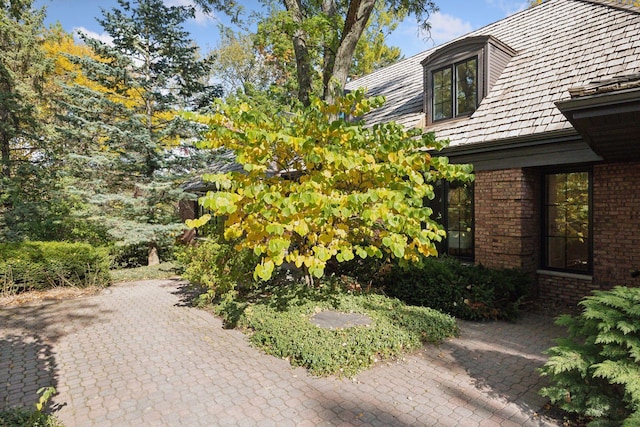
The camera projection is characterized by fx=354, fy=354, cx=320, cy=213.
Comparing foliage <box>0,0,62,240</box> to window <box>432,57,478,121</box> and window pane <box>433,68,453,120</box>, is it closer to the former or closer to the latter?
window pane <box>433,68,453,120</box>

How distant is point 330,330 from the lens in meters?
5.17

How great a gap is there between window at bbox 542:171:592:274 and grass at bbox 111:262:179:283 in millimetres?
10648

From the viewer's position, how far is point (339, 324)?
540 cm

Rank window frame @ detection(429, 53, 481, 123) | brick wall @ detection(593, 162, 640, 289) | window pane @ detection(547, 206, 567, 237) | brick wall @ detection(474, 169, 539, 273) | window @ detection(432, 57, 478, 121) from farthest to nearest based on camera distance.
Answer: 1. window @ detection(432, 57, 478, 121)
2. window frame @ detection(429, 53, 481, 123)
3. window pane @ detection(547, 206, 567, 237)
4. brick wall @ detection(474, 169, 539, 273)
5. brick wall @ detection(593, 162, 640, 289)

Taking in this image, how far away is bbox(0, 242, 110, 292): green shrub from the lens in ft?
28.3

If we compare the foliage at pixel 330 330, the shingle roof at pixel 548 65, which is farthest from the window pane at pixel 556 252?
the foliage at pixel 330 330

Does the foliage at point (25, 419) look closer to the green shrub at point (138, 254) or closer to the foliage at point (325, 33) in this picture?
the foliage at point (325, 33)

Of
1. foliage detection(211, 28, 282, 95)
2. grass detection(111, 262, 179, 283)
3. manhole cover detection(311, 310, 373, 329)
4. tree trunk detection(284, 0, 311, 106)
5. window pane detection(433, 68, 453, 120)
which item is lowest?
grass detection(111, 262, 179, 283)

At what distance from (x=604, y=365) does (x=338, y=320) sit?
3.33 meters

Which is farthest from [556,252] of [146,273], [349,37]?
[146,273]

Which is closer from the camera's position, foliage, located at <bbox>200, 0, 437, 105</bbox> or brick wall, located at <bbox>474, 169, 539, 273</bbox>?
brick wall, located at <bbox>474, 169, 539, 273</bbox>

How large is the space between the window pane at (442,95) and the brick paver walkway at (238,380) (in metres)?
5.18

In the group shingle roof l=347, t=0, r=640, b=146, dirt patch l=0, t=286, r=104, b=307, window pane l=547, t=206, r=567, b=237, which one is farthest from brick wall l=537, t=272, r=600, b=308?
dirt patch l=0, t=286, r=104, b=307

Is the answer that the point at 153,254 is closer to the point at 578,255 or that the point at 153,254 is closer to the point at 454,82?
the point at 454,82
